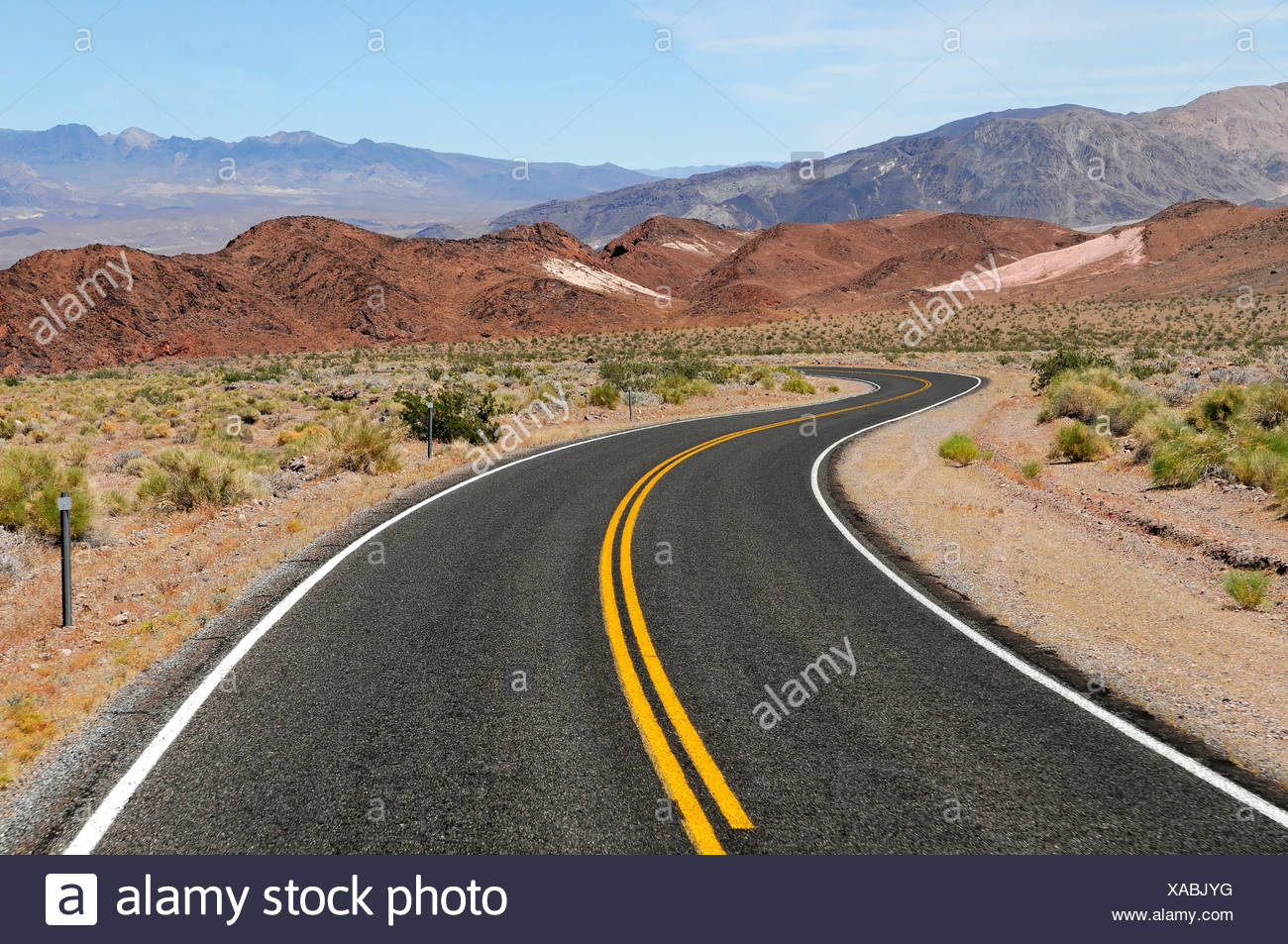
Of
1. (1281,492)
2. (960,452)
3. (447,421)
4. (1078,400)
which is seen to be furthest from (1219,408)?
(447,421)

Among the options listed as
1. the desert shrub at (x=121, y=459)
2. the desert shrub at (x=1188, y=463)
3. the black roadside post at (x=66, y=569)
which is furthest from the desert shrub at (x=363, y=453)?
the desert shrub at (x=1188, y=463)

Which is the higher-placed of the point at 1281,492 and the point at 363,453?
the point at 1281,492

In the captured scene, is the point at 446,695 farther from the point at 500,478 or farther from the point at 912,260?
the point at 912,260

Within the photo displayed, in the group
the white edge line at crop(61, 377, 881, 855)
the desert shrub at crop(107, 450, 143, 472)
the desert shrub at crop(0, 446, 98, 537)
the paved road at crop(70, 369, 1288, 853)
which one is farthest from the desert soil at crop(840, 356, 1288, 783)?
the desert shrub at crop(107, 450, 143, 472)

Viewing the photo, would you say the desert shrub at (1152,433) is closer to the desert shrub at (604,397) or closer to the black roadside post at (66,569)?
the desert shrub at (604,397)

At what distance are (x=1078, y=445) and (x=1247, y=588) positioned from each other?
36.1ft

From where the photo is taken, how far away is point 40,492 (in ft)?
44.1

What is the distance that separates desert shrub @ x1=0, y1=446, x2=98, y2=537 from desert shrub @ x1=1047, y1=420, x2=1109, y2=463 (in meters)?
19.0

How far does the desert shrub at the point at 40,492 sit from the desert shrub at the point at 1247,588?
14.7 m

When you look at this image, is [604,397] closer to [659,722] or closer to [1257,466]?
[1257,466]

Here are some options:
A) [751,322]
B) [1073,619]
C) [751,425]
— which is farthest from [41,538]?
[751,322]

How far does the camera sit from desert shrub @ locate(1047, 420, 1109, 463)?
18969 mm
